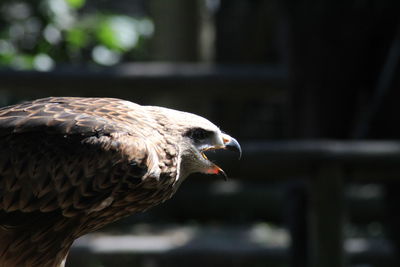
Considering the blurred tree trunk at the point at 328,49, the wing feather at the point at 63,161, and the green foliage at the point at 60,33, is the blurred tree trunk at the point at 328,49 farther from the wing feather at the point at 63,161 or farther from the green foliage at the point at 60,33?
the green foliage at the point at 60,33

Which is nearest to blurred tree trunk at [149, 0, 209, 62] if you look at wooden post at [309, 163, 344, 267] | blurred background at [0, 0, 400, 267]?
blurred background at [0, 0, 400, 267]

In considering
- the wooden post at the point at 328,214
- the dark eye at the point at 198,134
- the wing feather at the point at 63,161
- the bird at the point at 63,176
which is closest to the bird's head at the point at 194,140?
the dark eye at the point at 198,134

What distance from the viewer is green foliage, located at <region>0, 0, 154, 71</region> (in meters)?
6.59

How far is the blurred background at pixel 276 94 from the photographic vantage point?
3.84 m

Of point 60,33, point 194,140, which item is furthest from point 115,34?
point 194,140

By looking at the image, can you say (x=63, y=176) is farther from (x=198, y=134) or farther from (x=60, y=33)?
(x=60, y=33)

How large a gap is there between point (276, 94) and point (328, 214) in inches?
38.5

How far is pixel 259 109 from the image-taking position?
9914 mm

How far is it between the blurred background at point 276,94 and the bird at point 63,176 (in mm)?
1037

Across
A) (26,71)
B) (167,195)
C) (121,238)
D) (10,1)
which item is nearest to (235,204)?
(121,238)

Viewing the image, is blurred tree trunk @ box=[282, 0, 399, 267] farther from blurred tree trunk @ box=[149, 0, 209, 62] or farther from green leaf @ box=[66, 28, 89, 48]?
green leaf @ box=[66, 28, 89, 48]

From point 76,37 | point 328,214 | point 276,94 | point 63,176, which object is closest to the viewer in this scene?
point 63,176

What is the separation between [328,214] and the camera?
151 inches

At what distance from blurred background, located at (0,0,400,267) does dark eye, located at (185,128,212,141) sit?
30.2 inches
